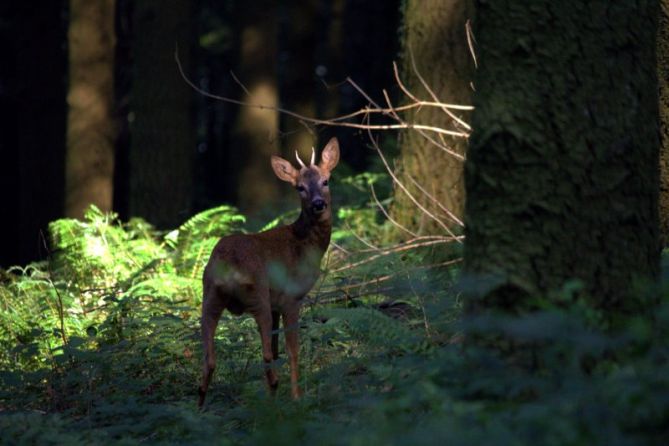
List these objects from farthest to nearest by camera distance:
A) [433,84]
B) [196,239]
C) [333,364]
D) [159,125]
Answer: [159,125]
[196,239]
[433,84]
[333,364]

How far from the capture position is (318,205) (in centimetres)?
828

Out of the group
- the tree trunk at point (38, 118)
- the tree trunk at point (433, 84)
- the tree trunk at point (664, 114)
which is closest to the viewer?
the tree trunk at point (664, 114)

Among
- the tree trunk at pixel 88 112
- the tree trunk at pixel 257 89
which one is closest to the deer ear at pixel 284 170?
the tree trunk at pixel 88 112

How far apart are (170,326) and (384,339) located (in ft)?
10.1

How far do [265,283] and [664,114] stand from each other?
9.96 ft

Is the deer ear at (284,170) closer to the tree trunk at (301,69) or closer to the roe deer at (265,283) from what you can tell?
the roe deer at (265,283)

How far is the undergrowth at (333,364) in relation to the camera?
140 inches

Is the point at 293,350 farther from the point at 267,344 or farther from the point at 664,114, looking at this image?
the point at 664,114

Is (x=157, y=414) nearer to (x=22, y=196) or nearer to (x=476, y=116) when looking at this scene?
(x=476, y=116)

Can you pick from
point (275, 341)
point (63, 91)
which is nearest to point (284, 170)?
point (275, 341)

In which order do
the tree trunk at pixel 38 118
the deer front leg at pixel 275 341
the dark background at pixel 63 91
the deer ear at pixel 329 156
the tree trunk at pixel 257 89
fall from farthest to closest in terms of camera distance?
the tree trunk at pixel 257 89 → the tree trunk at pixel 38 118 → the dark background at pixel 63 91 → the deer ear at pixel 329 156 → the deer front leg at pixel 275 341

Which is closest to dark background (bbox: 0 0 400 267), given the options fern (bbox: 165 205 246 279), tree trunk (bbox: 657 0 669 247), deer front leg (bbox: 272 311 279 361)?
fern (bbox: 165 205 246 279)

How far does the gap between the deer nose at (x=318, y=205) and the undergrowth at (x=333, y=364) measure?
732 mm

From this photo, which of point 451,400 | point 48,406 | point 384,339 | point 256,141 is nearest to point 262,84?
point 256,141
